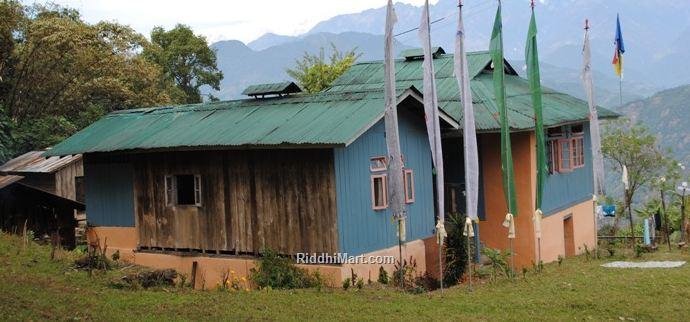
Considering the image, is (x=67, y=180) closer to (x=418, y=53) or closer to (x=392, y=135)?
(x=418, y=53)

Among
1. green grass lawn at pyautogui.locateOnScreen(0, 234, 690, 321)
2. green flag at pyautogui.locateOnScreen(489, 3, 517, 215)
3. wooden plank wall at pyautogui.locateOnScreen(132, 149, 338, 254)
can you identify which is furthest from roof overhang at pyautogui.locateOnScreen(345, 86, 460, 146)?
green grass lawn at pyautogui.locateOnScreen(0, 234, 690, 321)

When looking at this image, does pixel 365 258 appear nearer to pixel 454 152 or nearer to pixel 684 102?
pixel 454 152

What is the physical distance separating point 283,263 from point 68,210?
356 inches

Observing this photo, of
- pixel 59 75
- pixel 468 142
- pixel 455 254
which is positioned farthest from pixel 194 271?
pixel 59 75

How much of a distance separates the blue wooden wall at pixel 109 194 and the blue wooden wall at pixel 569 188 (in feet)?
38.4

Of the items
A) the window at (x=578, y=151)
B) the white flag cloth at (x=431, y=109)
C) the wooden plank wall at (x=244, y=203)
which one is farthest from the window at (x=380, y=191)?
the window at (x=578, y=151)

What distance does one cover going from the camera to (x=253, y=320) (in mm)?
12242

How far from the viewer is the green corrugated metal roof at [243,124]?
15.8 m

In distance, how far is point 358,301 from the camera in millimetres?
14000

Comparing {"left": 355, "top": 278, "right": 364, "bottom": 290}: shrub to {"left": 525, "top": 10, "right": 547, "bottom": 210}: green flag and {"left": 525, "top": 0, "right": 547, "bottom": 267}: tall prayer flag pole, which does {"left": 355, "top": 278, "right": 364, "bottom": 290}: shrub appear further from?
{"left": 525, "top": 10, "right": 547, "bottom": 210}: green flag

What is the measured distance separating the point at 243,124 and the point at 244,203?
190 cm

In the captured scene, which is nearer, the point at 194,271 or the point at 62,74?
the point at 194,271

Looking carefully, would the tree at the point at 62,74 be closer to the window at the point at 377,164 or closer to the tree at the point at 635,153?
the window at the point at 377,164

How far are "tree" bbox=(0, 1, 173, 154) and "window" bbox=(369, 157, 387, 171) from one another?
69.2ft
